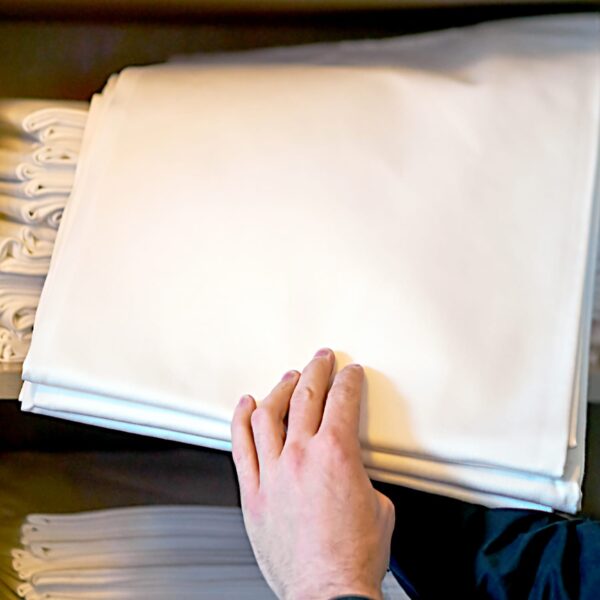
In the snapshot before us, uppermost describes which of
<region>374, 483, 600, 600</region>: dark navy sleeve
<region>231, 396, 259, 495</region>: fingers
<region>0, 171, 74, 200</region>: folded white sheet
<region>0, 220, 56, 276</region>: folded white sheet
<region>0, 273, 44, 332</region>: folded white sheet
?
<region>0, 171, 74, 200</region>: folded white sheet

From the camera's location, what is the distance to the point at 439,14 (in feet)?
2.36

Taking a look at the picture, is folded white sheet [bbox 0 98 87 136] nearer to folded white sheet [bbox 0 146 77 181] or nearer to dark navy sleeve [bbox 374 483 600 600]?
folded white sheet [bbox 0 146 77 181]

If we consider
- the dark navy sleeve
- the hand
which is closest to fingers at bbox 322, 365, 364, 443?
the hand

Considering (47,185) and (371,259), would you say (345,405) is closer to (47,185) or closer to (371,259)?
(371,259)

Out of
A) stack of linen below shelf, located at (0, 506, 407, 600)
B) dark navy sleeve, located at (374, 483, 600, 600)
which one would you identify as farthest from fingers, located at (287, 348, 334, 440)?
stack of linen below shelf, located at (0, 506, 407, 600)

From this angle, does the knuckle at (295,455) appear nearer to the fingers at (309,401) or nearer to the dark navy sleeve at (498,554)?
the fingers at (309,401)

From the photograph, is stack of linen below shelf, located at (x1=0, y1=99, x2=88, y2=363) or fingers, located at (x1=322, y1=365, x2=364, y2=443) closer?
fingers, located at (x1=322, y1=365, x2=364, y2=443)

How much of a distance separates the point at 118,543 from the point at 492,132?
52 centimetres

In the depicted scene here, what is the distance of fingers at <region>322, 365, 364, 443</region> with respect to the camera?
0.51 meters

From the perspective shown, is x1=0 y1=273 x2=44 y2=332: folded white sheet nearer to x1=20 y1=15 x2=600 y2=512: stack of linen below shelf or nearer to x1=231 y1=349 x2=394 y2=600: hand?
x1=20 y1=15 x2=600 y2=512: stack of linen below shelf

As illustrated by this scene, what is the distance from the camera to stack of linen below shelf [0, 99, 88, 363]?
647mm

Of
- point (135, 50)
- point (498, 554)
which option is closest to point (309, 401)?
point (498, 554)

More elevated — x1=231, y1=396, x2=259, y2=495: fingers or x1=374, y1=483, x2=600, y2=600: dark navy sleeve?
x1=231, y1=396, x2=259, y2=495: fingers

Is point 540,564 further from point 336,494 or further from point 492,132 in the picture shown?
point 492,132
